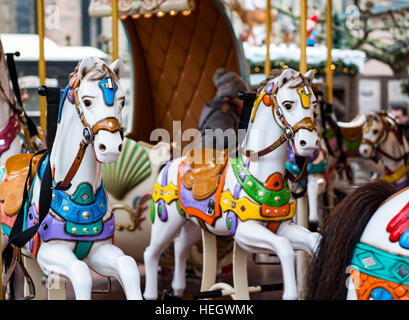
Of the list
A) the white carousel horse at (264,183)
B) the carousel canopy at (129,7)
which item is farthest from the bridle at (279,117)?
the carousel canopy at (129,7)

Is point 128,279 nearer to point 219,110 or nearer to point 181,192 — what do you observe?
point 181,192

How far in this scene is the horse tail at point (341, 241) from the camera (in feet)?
6.77

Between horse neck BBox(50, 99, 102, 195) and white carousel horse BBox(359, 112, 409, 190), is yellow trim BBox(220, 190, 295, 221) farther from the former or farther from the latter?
white carousel horse BBox(359, 112, 409, 190)

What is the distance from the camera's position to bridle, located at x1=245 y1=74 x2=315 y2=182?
3262 mm

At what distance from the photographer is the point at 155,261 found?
167 inches

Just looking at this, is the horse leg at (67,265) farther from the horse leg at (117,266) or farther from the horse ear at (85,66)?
the horse ear at (85,66)

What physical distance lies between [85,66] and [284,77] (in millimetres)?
1054

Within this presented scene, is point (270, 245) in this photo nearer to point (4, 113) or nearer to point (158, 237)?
point (158, 237)

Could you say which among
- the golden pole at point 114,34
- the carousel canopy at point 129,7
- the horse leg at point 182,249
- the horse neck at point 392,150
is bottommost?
the horse leg at point 182,249

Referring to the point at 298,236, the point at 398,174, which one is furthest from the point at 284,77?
the point at 398,174

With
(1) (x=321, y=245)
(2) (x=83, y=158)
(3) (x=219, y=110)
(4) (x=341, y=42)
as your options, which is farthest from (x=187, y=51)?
(4) (x=341, y=42)

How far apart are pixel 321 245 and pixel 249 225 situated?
1.29m

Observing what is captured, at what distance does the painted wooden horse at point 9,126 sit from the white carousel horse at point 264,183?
917 mm

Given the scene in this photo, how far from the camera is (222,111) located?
4766 millimetres
